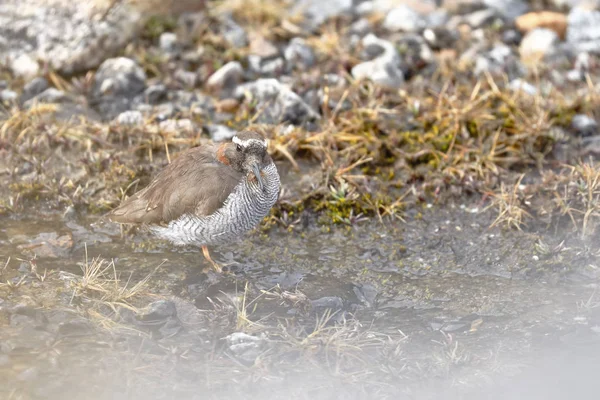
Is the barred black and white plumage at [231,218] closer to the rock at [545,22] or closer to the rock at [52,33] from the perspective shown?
the rock at [52,33]

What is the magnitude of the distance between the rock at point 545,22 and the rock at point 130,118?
193 inches

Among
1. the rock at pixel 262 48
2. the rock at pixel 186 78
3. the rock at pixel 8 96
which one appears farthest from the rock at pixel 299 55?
the rock at pixel 8 96

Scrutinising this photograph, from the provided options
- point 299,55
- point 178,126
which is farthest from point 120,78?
point 299,55

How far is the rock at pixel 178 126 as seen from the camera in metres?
7.61

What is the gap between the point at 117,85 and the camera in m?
8.24

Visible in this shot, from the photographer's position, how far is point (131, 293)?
5727mm

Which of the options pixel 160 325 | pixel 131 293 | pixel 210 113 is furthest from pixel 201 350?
pixel 210 113

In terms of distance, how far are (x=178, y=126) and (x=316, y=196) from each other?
5.41 ft

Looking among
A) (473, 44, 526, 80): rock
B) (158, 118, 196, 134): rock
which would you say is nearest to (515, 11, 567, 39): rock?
(473, 44, 526, 80): rock

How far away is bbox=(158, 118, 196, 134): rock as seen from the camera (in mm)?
7609

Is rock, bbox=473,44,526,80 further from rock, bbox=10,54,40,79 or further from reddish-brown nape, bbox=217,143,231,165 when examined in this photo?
rock, bbox=10,54,40,79

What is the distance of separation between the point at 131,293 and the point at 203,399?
52.2 inches

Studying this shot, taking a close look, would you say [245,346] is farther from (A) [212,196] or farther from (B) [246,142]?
(B) [246,142]

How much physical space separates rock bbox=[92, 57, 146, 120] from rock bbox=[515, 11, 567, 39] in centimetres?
469
